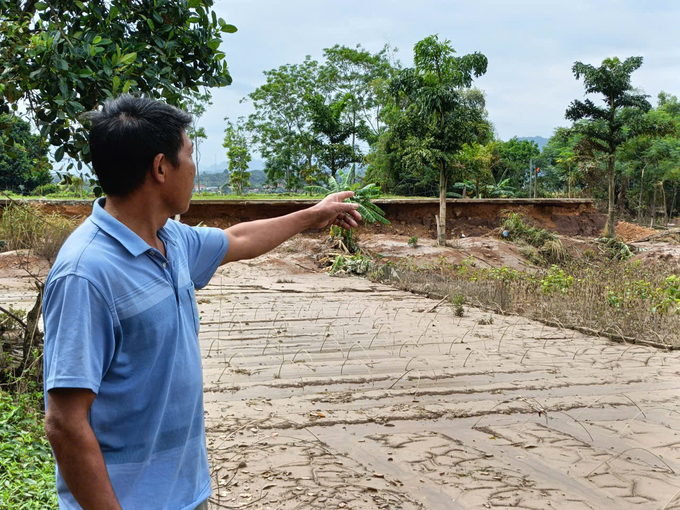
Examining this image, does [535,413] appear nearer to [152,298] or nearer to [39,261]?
[152,298]

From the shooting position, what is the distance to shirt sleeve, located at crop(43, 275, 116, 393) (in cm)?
120

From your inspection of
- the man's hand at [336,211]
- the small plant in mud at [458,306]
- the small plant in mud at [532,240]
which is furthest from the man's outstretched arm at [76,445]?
the small plant in mud at [532,240]

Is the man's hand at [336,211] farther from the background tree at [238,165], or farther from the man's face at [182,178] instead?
the background tree at [238,165]

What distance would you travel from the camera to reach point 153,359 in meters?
1.35

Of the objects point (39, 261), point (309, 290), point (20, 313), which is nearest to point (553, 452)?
point (20, 313)

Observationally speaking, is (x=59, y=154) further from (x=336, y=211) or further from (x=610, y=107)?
(x=610, y=107)

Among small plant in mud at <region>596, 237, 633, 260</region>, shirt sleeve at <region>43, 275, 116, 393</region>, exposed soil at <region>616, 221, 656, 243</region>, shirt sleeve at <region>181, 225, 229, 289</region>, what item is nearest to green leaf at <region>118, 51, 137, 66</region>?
shirt sleeve at <region>181, 225, 229, 289</region>

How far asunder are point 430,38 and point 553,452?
1503 cm

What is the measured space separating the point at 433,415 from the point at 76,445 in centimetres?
339

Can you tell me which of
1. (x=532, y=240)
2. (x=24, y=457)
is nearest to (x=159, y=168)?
(x=24, y=457)

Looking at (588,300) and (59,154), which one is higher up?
(59,154)

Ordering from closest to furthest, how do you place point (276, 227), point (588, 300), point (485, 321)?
point (276, 227), point (485, 321), point (588, 300)

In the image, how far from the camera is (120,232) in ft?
4.43

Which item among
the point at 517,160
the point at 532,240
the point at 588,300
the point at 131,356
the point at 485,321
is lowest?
the point at 485,321
